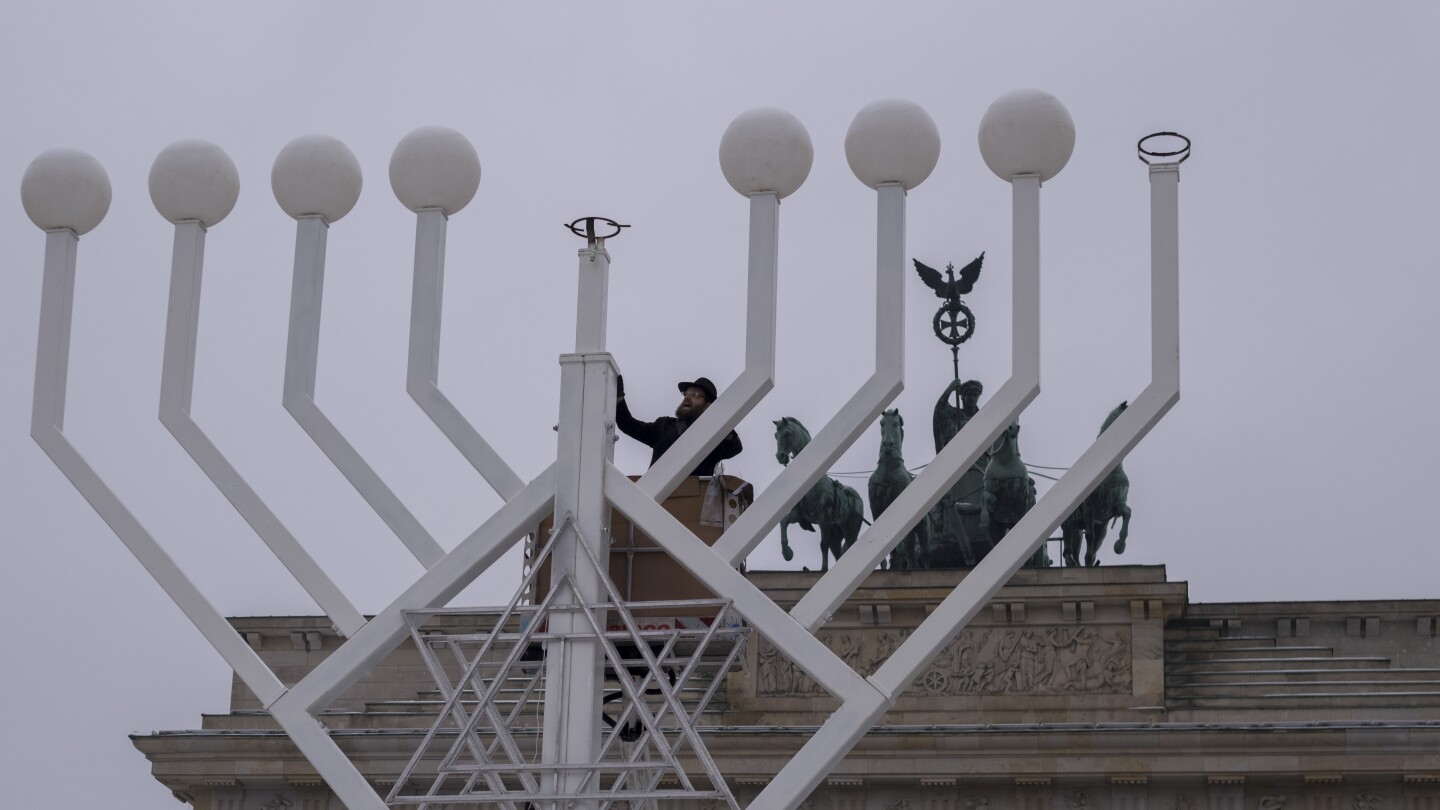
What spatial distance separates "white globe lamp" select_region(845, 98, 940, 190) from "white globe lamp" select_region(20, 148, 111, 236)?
2370 mm

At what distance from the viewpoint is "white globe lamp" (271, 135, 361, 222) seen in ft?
25.0

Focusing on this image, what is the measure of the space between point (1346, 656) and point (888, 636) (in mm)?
4203

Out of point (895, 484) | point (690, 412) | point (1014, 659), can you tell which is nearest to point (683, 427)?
point (690, 412)

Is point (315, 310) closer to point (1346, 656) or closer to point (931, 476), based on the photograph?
point (931, 476)

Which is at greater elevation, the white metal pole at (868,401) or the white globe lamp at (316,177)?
the white globe lamp at (316,177)

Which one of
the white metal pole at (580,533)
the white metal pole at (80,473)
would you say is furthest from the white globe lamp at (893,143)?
the white metal pole at (80,473)

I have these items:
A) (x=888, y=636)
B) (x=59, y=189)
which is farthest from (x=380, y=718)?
(x=59, y=189)

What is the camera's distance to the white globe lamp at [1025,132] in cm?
718

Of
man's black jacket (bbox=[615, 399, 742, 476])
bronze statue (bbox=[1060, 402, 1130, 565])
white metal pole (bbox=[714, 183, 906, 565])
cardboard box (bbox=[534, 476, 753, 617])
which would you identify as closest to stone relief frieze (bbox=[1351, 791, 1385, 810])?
bronze statue (bbox=[1060, 402, 1130, 565])

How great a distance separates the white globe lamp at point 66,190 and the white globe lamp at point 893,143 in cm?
237

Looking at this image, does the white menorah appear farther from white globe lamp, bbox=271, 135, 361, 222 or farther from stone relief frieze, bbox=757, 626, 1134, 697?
stone relief frieze, bbox=757, 626, 1134, 697

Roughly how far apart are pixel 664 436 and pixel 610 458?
1.32 m

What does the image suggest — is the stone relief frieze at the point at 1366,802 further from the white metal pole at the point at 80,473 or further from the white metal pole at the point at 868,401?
the white metal pole at the point at 80,473

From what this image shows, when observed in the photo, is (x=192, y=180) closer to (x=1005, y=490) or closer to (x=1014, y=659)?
(x=1014, y=659)
